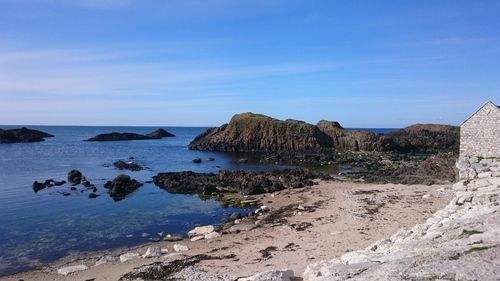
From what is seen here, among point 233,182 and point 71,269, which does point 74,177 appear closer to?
point 233,182

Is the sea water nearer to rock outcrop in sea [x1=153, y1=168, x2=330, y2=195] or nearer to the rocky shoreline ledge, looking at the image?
rock outcrop in sea [x1=153, y1=168, x2=330, y2=195]

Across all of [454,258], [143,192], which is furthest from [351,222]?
[143,192]

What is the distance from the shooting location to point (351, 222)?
19969 mm

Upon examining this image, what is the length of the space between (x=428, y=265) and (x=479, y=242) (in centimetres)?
235

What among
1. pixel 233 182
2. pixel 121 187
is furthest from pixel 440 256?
pixel 121 187

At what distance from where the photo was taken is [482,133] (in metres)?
22.7

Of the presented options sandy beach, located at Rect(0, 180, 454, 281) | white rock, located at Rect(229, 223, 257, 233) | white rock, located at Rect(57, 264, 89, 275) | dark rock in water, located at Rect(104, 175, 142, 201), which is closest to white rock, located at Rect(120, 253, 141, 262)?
sandy beach, located at Rect(0, 180, 454, 281)

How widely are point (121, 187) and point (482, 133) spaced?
28.6 meters

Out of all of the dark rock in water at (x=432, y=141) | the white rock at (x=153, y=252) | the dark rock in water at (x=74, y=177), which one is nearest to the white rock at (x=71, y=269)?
the white rock at (x=153, y=252)

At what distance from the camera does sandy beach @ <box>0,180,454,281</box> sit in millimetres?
14938

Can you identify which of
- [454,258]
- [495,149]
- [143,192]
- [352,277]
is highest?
[495,149]

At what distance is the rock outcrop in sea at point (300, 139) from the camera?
76.1 m

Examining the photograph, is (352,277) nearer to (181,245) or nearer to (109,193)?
A: (181,245)

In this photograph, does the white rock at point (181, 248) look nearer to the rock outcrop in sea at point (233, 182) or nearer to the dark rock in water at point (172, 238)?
the dark rock in water at point (172, 238)
